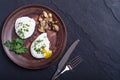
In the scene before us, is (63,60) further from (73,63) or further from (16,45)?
(16,45)

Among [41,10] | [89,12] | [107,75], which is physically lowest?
[107,75]

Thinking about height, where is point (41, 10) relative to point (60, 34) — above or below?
above

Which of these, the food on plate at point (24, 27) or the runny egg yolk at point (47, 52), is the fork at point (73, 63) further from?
the food on plate at point (24, 27)

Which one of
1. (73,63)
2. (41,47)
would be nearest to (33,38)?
(41,47)

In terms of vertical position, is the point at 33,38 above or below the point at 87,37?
above

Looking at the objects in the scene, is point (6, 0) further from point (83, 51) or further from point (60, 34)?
point (83, 51)

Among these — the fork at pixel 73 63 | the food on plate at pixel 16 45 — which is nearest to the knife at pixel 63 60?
the fork at pixel 73 63

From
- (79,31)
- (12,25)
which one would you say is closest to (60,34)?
(79,31)
